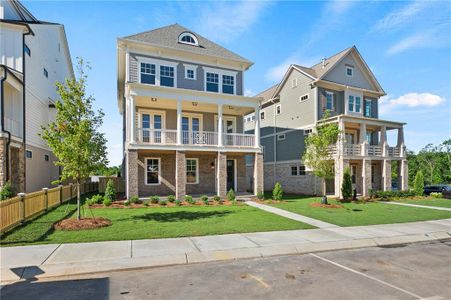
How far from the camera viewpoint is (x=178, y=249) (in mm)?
7125

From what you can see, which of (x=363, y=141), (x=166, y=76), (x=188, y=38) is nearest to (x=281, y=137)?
(x=363, y=141)

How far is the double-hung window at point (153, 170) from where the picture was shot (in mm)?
18609

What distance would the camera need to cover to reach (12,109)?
1583 cm

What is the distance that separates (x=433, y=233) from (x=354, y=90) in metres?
17.5

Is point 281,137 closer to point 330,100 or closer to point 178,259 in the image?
point 330,100

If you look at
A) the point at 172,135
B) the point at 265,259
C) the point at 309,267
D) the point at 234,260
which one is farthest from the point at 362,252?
the point at 172,135

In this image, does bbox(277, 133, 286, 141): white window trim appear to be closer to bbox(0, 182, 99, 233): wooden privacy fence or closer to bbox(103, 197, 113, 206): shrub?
bbox(103, 197, 113, 206): shrub

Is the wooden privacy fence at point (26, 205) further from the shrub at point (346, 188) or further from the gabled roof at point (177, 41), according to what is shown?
the shrub at point (346, 188)

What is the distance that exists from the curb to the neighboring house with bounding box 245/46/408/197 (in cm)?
1311

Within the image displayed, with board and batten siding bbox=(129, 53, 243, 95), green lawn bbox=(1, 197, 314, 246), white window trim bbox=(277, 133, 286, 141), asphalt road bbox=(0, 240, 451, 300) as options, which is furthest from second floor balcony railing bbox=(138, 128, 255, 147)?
asphalt road bbox=(0, 240, 451, 300)

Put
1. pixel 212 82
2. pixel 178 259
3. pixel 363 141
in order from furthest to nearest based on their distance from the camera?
pixel 363 141, pixel 212 82, pixel 178 259

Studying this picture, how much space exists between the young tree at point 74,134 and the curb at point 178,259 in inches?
175

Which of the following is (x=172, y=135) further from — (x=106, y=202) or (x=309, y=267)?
(x=309, y=267)

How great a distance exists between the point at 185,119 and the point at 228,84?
416 centimetres
